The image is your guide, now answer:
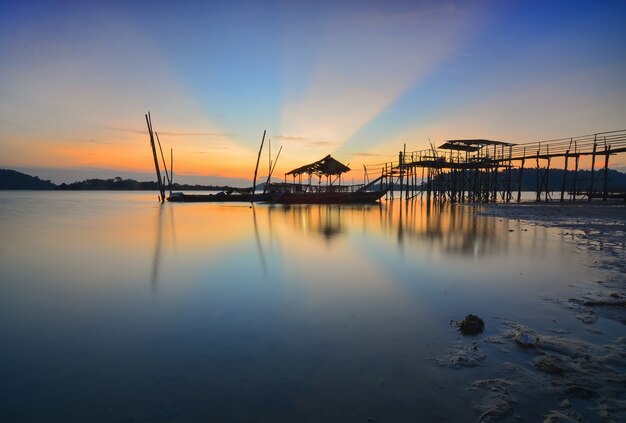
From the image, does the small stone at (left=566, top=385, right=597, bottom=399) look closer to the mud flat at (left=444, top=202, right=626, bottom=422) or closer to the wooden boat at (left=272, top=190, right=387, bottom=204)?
the mud flat at (left=444, top=202, right=626, bottom=422)

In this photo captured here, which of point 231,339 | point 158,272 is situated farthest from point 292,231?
point 231,339

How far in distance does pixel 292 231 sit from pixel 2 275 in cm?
1216

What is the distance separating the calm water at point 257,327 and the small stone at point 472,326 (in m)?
0.34

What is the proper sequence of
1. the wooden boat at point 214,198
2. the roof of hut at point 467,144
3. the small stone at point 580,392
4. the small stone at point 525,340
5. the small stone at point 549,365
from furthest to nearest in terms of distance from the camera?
the wooden boat at point 214,198 < the roof of hut at point 467,144 < the small stone at point 525,340 < the small stone at point 549,365 < the small stone at point 580,392

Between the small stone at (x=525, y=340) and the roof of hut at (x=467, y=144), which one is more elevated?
the roof of hut at (x=467, y=144)

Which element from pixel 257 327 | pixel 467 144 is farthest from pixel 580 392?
pixel 467 144

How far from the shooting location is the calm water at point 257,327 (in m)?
3.41

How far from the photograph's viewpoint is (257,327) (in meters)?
5.50

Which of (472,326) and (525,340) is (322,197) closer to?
(472,326)

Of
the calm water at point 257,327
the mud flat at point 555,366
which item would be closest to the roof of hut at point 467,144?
the calm water at point 257,327

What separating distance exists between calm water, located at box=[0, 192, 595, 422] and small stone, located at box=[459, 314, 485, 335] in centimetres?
34

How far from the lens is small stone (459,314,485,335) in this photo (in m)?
4.99

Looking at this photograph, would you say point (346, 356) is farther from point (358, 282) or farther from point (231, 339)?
point (358, 282)

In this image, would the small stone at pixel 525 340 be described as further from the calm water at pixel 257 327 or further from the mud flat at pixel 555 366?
the calm water at pixel 257 327
